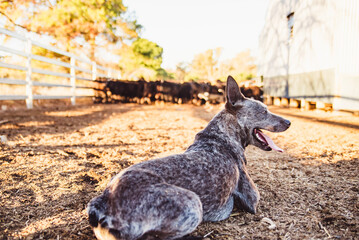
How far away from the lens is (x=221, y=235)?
2213mm

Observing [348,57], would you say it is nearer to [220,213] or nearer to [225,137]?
[225,137]

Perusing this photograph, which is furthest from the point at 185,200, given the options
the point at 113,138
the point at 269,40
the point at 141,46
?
the point at 141,46

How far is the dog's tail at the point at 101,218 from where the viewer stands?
1.75 metres

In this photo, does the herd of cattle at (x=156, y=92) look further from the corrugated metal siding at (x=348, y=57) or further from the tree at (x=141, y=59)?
the tree at (x=141, y=59)

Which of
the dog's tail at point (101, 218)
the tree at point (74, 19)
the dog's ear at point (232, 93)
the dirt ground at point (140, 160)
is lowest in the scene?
the dirt ground at point (140, 160)

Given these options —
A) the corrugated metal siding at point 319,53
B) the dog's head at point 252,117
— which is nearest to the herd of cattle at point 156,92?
the corrugated metal siding at point 319,53

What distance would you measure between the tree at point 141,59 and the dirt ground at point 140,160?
29950 mm

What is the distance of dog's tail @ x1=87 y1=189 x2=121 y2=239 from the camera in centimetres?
175

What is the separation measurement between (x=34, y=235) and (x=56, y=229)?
17cm

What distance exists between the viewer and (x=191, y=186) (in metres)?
2.09

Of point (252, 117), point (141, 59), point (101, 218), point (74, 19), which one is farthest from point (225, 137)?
point (141, 59)

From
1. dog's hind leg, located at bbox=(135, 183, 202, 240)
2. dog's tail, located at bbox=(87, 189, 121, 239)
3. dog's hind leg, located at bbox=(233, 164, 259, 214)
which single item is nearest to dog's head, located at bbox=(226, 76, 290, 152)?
dog's hind leg, located at bbox=(233, 164, 259, 214)

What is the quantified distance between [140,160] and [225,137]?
1.93m

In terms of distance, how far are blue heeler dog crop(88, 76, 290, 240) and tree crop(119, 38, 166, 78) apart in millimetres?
32883
